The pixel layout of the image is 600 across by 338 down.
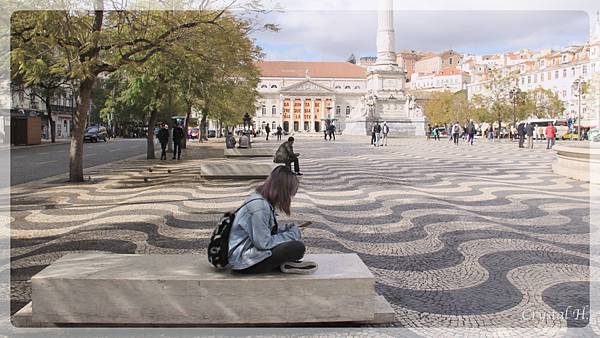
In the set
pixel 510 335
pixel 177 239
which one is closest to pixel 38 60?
pixel 177 239

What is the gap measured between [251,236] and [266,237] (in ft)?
0.37

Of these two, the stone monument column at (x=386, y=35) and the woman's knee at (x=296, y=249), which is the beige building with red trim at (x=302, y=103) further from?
the woman's knee at (x=296, y=249)

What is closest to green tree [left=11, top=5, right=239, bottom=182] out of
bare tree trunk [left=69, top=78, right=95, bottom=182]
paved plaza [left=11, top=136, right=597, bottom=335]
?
bare tree trunk [left=69, top=78, right=95, bottom=182]

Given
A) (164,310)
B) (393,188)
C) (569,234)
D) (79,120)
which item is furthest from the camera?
(79,120)

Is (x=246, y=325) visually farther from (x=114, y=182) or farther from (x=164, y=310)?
(x=114, y=182)

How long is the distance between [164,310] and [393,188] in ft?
33.2

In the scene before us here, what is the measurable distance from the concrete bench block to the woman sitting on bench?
0.32ft

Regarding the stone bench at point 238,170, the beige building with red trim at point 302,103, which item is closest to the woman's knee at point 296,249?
the stone bench at point 238,170

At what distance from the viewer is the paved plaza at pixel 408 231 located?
17.3 ft

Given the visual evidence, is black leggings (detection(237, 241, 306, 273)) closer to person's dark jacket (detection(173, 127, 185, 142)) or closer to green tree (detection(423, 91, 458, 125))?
person's dark jacket (detection(173, 127, 185, 142))

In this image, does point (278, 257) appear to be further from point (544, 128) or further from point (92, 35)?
point (544, 128)

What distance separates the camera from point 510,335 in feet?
14.4

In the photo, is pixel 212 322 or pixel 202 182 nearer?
pixel 212 322

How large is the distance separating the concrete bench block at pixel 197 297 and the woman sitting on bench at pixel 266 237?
10 cm
